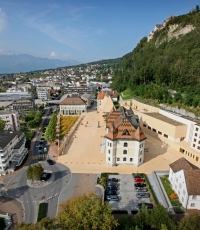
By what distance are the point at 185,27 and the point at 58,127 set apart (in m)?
76.1

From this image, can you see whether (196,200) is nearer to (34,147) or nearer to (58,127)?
(34,147)

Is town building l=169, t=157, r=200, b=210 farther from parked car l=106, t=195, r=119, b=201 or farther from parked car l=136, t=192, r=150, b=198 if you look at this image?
parked car l=106, t=195, r=119, b=201

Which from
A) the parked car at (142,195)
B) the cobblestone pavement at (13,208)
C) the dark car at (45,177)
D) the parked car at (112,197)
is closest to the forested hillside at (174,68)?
the parked car at (142,195)

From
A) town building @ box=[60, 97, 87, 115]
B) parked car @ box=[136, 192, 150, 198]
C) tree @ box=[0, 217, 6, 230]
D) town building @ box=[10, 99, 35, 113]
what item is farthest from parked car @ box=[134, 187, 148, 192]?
town building @ box=[10, 99, 35, 113]

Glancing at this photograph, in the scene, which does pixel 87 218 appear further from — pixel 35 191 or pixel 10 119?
pixel 10 119

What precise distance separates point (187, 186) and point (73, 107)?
62012mm

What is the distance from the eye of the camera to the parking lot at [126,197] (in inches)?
1060

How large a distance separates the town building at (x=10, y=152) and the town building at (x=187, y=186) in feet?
103

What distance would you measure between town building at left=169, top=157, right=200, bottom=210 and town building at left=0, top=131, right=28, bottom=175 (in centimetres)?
3148

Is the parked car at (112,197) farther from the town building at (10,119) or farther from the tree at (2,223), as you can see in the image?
the town building at (10,119)

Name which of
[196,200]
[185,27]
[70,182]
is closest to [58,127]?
[70,182]

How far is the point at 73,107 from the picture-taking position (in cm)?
8025

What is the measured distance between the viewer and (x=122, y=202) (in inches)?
1093

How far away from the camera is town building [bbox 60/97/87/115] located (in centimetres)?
7944
